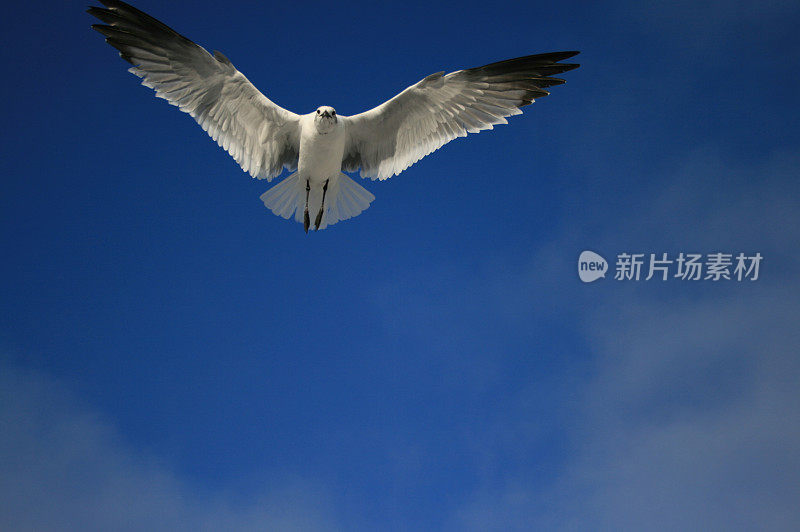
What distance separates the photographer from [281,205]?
392 cm

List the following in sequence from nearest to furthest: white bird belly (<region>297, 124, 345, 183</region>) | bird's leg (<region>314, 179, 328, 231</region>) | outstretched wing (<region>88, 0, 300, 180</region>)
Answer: outstretched wing (<region>88, 0, 300, 180</region>) < white bird belly (<region>297, 124, 345, 183</region>) < bird's leg (<region>314, 179, 328, 231</region>)

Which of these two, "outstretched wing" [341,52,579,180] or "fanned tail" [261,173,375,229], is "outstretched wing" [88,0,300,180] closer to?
"fanned tail" [261,173,375,229]

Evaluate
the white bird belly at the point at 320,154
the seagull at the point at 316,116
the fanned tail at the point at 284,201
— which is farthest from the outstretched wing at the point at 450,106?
the fanned tail at the point at 284,201

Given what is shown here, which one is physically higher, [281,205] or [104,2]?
[104,2]

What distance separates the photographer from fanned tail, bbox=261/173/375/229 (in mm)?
3904

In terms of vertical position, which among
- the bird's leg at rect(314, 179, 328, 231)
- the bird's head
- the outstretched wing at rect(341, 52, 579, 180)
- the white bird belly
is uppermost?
the outstretched wing at rect(341, 52, 579, 180)

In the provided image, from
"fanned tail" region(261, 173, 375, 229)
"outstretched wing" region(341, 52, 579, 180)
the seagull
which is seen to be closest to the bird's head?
the seagull

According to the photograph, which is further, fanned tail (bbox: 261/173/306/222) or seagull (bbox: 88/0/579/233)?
fanned tail (bbox: 261/173/306/222)

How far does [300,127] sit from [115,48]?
2.97 feet

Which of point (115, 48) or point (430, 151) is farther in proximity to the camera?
point (430, 151)

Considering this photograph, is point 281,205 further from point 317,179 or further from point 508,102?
point 508,102

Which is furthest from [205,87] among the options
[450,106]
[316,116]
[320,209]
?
[450,106]

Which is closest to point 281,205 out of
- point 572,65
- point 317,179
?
point 317,179

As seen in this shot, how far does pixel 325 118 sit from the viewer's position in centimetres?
362
